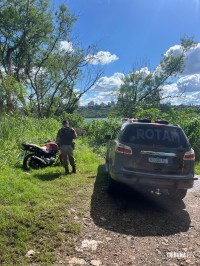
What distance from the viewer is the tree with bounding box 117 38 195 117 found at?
35781 mm

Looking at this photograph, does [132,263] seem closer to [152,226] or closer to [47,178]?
[152,226]

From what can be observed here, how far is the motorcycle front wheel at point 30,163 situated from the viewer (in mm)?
9422

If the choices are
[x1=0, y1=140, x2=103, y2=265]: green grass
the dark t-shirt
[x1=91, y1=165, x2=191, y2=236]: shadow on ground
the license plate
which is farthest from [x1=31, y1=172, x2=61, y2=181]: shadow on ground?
the license plate

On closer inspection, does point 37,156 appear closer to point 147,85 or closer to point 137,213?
point 137,213

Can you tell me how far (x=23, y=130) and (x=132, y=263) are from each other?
9.82 m

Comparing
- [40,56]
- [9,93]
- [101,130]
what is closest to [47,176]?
[101,130]

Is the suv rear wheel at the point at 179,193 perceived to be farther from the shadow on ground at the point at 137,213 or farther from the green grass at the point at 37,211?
the green grass at the point at 37,211

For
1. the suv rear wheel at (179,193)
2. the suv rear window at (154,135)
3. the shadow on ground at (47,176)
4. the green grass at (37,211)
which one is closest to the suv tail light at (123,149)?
the suv rear window at (154,135)

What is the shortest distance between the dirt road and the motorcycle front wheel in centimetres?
292

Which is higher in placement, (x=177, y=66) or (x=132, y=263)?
(x=177, y=66)

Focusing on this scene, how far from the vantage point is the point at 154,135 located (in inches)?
260

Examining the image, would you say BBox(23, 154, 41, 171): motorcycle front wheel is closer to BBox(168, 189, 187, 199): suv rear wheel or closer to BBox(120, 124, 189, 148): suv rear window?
BBox(120, 124, 189, 148): suv rear window

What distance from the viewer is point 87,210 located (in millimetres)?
6199

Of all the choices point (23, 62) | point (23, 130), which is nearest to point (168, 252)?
point (23, 130)
